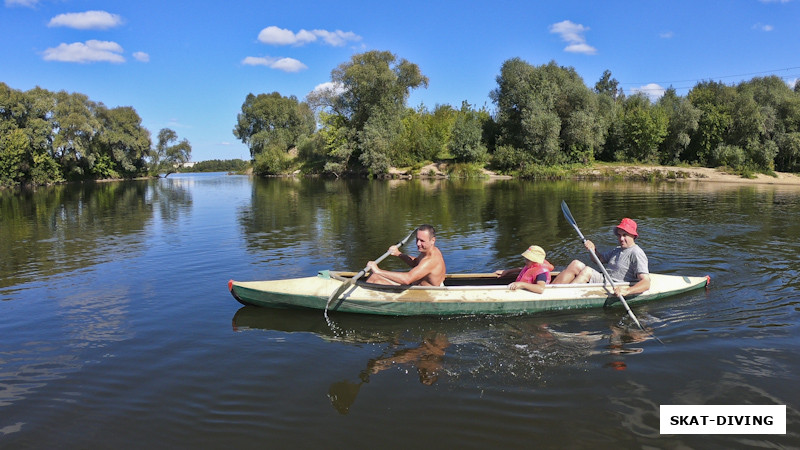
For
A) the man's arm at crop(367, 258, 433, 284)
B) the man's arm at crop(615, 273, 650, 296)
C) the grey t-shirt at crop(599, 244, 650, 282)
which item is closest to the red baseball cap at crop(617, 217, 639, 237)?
the grey t-shirt at crop(599, 244, 650, 282)

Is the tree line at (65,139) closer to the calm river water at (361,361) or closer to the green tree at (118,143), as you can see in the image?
the green tree at (118,143)

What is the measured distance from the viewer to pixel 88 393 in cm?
577

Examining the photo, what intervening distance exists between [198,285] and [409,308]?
531 cm

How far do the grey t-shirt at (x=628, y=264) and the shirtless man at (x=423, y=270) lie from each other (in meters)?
3.30

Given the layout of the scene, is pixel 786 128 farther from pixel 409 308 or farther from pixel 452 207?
pixel 409 308

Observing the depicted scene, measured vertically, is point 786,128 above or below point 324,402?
above

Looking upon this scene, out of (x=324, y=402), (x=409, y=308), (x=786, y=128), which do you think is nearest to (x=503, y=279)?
(x=409, y=308)

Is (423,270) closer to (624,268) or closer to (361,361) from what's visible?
(361,361)

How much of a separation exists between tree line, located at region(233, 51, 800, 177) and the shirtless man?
42576 mm

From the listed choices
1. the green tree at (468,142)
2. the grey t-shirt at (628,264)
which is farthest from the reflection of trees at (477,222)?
the green tree at (468,142)

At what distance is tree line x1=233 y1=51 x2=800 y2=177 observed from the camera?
45.7 m

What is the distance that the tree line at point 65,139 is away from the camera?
2077 inches

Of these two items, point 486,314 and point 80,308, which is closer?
point 486,314

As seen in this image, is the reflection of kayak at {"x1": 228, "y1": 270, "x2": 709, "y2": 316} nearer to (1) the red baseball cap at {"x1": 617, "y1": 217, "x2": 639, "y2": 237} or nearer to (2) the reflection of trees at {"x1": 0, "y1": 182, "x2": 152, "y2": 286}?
(1) the red baseball cap at {"x1": 617, "y1": 217, "x2": 639, "y2": 237}
